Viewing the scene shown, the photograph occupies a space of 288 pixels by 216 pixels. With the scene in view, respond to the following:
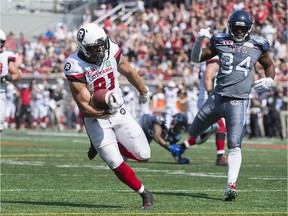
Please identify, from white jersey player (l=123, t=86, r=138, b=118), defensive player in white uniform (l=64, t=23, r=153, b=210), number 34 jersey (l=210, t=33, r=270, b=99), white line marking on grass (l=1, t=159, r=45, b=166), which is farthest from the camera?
white jersey player (l=123, t=86, r=138, b=118)

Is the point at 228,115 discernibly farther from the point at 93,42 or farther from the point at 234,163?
the point at 93,42

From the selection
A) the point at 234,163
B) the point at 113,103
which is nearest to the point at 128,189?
the point at 234,163

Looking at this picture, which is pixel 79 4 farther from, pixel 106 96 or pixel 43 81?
pixel 106 96

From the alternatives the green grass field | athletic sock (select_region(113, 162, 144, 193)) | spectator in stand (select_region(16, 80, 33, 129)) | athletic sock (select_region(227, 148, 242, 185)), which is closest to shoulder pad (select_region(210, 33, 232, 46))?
athletic sock (select_region(227, 148, 242, 185))

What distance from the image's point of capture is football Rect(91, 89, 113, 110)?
7465mm

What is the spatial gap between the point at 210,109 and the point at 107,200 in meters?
1.63

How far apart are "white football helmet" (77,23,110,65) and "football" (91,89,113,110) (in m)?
0.29

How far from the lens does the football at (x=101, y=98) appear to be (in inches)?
294

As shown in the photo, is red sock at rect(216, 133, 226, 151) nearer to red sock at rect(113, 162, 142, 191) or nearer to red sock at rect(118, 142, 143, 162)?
red sock at rect(118, 142, 143, 162)

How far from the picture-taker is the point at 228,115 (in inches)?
353

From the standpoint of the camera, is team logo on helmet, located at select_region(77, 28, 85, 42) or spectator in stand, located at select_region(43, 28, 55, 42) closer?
team logo on helmet, located at select_region(77, 28, 85, 42)

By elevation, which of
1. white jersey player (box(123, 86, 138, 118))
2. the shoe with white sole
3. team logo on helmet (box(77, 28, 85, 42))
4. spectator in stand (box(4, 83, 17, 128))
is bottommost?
spectator in stand (box(4, 83, 17, 128))

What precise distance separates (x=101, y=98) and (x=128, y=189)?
2.07m

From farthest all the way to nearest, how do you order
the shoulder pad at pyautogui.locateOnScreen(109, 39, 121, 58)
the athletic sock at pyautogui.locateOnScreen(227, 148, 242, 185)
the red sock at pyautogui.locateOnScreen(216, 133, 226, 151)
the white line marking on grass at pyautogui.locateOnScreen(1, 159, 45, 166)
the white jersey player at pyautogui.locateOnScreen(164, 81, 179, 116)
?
the white jersey player at pyautogui.locateOnScreen(164, 81, 179, 116) → the red sock at pyautogui.locateOnScreen(216, 133, 226, 151) → the white line marking on grass at pyautogui.locateOnScreen(1, 159, 45, 166) → the athletic sock at pyautogui.locateOnScreen(227, 148, 242, 185) → the shoulder pad at pyautogui.locateOnScreen(109, 39, 121, 58)
